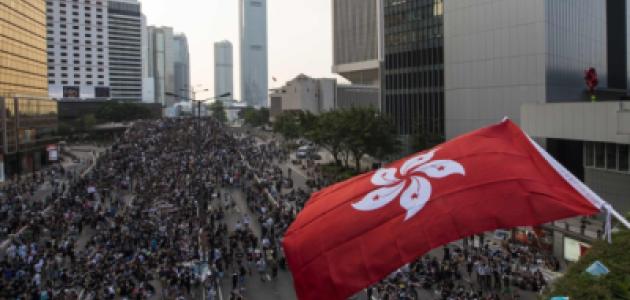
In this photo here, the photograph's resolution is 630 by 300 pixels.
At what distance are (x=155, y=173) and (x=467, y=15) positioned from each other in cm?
3235

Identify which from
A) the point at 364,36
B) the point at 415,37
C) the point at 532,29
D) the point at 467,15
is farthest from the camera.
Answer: the point at 364,36

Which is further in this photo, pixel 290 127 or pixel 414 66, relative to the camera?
pixel 290 127

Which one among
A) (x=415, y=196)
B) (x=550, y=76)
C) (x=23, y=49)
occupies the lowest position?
(x=415, y=196)

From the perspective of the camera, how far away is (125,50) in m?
187

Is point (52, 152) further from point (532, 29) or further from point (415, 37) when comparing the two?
point (532, 29)

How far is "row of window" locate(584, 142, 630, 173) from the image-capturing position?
28.4 meters

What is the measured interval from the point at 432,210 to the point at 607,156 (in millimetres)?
27481

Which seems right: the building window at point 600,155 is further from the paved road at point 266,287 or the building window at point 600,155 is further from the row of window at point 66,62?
the row of window at point 66,62

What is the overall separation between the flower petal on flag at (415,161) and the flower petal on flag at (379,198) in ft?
1.28

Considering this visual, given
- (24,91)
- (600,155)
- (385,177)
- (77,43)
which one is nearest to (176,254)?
(385,177)

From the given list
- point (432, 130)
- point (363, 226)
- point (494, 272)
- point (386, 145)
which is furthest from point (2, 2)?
point (363, 226)

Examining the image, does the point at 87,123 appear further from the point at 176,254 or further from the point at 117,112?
the point at 176,254

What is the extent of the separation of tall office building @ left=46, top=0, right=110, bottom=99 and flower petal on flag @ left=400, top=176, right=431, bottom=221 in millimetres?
159062

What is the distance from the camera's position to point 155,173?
44.7 m
